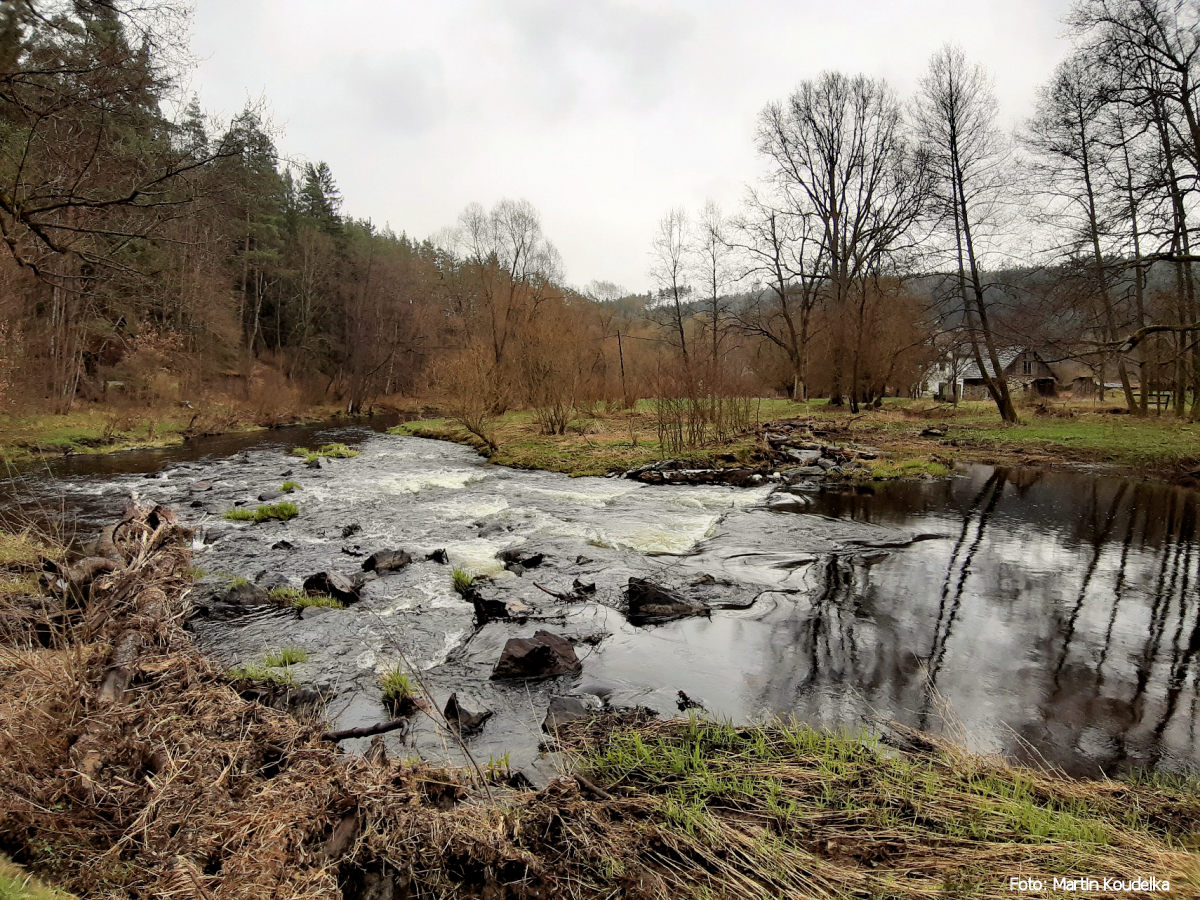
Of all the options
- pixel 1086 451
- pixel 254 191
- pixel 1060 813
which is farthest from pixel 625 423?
pixel 1060 813

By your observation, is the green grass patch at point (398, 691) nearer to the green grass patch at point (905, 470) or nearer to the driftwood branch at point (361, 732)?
the driftwood branch at point (361, 732)

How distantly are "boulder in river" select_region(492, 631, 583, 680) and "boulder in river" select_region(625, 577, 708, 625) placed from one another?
4.41 ft

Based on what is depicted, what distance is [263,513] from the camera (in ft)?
37.4

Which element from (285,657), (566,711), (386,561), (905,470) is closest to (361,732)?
(566,711)

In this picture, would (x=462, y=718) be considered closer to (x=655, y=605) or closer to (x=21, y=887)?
(x=21, y=887)

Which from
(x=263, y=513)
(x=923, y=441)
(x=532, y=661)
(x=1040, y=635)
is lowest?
(x=1040, y=635)

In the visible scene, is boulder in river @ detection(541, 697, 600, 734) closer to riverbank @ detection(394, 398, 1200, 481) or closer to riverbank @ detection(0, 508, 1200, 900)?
riverbank @ detection(0, 508, 1200, 900)

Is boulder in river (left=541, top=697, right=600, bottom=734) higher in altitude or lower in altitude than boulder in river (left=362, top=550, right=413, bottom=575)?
lower

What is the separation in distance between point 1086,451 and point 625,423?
16.1 m

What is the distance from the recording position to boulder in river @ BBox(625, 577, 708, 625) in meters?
6.65

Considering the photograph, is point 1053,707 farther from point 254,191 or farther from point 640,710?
point 254,191

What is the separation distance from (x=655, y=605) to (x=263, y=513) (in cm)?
878

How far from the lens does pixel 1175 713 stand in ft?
14.5

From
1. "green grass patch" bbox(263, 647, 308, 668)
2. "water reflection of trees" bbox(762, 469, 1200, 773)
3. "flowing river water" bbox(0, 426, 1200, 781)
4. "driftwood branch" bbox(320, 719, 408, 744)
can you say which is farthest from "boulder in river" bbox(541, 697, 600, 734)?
"green grass patch" bbox(263, 647, 308, 668)
